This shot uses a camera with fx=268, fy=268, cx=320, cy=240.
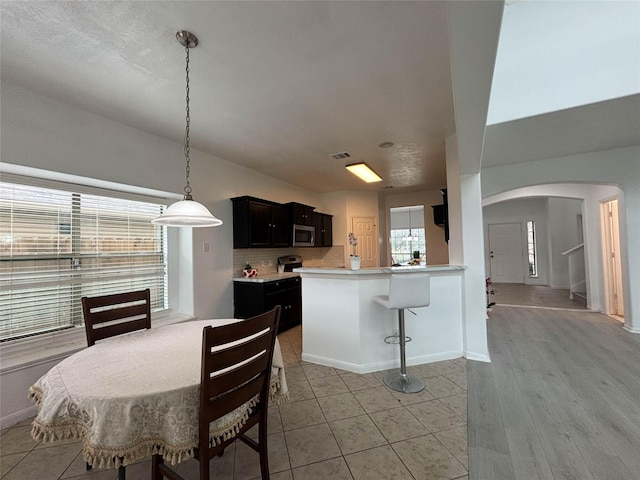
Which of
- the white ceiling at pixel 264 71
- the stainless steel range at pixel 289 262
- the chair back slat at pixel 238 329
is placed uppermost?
the white ceiling at pixel 264 71

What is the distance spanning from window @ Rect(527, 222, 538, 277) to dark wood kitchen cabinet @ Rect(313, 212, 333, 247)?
6.40m

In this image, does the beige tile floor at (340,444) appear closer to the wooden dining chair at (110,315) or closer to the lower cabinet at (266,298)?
the wooden dining chair at (110,315)

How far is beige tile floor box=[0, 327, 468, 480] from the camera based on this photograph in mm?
1573

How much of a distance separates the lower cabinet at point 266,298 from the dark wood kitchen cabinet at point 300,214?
45.2 inches

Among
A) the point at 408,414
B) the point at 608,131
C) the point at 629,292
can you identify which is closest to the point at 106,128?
the point at 408,414

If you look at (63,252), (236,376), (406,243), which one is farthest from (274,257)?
(406,243)

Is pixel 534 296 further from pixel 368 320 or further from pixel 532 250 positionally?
pixel 368 320

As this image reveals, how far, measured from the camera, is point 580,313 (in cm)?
480

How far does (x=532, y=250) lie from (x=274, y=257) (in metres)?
7.98

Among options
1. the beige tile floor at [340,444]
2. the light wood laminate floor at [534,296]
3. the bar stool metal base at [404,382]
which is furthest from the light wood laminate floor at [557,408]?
the light wood laminate floor at [534,296]

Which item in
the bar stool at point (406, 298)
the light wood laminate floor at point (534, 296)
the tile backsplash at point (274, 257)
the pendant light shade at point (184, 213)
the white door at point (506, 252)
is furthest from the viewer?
the white door at point (506, 252)

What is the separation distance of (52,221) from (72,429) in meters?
2.24

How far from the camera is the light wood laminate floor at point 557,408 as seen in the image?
1.58m

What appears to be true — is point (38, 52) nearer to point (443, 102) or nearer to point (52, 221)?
point (52, 221)
